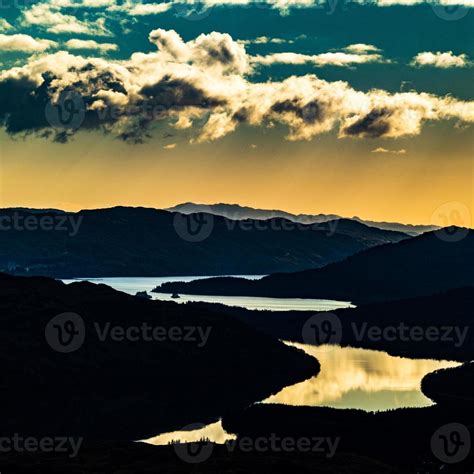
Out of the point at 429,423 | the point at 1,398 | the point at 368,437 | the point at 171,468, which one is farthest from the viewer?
the point at 1,398

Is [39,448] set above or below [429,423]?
below

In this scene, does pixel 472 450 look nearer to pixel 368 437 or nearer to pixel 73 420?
pixel 368 437

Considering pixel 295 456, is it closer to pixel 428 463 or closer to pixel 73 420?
pixel 428 463

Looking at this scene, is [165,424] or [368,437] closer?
[368,437]

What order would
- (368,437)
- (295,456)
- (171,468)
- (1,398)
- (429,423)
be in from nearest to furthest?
1. (171,468)
2. (295,456)
3. (368,437)
4. (429,423)
5. (1,398)

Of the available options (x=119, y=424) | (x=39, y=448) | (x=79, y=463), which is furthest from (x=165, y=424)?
(x=79, y=463)

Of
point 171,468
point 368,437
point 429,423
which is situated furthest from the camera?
point 429,423

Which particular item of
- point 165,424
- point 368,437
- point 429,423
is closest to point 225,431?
point 165,424

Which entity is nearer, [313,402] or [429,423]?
[429,423]

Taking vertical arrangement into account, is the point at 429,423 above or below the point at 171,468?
above
